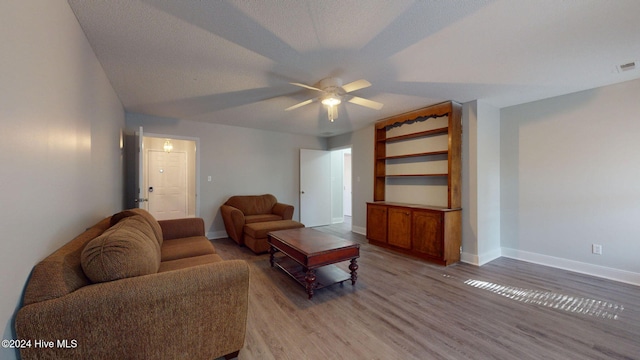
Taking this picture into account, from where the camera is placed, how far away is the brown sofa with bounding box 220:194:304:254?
3.82 metres

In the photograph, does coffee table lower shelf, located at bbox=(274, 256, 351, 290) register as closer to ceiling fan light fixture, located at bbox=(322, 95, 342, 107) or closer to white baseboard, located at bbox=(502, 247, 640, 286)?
ceiling fan light fixture, located at bbox=(322, 95, 342, 107)

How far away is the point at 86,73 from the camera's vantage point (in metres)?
1.92

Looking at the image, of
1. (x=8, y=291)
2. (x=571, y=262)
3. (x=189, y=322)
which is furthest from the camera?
(x=571, y=262)

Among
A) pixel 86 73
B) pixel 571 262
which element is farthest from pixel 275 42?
pixel 571 262

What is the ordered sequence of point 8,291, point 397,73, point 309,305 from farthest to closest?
point 397,73 < point 309,305 < point 8,291

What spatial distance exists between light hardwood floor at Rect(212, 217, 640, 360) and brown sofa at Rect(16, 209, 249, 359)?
465mm

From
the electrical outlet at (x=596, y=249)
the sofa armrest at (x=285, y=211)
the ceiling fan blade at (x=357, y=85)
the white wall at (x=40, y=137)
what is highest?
the ceiling fan blade at (x=357, y=85)

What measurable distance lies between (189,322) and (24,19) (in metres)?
1.70

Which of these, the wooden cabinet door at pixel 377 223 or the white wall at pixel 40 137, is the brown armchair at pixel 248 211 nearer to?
the wooden cabinet door at pixel 377 223

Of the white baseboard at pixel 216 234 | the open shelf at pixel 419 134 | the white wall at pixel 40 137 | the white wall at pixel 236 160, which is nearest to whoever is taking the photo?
the white wall at pixel 40 137

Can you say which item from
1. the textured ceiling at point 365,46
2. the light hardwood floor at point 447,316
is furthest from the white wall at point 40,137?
the light hardwood floor at point 447,316

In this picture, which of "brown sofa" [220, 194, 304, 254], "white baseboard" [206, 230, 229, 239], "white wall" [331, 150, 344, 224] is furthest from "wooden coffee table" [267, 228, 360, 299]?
"white wall" [331, 150, 344, 224]

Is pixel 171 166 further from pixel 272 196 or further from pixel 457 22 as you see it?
pixel 457 22

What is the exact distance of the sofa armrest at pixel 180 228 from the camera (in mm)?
2998
